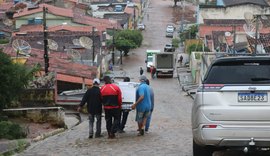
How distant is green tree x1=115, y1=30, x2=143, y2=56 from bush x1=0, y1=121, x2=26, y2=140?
54845mm

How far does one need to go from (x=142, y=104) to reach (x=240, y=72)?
552cm

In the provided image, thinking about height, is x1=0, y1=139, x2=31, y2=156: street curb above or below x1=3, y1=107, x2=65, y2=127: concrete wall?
above

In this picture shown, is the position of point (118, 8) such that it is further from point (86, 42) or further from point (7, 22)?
point (86, 42)

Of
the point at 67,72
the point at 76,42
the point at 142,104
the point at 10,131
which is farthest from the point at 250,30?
the point at 142,104

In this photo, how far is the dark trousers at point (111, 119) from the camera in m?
13.4

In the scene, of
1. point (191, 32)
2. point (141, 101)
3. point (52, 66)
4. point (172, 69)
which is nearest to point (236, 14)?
point (191, 32)

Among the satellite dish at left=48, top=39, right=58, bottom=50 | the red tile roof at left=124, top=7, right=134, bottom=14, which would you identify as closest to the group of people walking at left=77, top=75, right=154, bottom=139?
the satellite dish at left=48, top=39, right=58, bottom=50

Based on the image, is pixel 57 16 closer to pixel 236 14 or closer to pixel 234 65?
pixel 236 14

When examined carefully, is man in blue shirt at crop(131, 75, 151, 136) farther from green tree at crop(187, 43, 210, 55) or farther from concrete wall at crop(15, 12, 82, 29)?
concrete wall at crop(15, 12, 82, 29)

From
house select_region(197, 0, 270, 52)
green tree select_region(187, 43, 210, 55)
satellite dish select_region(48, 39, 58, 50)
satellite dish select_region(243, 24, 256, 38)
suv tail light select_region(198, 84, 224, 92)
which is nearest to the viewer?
suv tail light select_region(198, 84, 224, 92)

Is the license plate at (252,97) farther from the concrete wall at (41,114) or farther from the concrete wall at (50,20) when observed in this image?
the concrete wall at (50,20)

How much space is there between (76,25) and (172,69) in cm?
1894

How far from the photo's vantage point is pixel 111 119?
44.7ft

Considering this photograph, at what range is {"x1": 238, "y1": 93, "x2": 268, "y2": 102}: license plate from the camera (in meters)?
8.04
